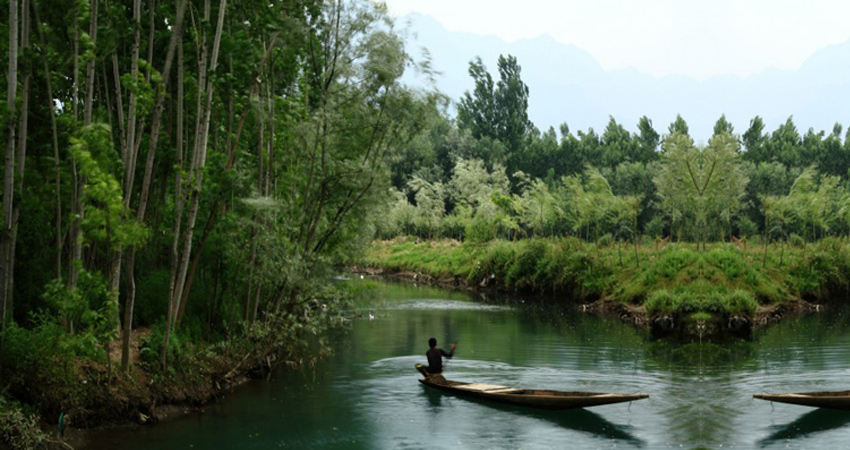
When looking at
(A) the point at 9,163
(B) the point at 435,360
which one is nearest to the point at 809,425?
(B) the point at 435,360

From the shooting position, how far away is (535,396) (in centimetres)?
1998

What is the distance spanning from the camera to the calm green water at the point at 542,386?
699 inches

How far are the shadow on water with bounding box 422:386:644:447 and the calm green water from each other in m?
0.05

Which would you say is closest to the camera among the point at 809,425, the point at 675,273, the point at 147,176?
the point at 147,176

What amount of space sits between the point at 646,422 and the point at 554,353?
975cm

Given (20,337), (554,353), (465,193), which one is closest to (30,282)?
(20,337)

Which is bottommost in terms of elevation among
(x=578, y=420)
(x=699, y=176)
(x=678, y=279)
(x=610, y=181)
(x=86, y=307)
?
(x=578, y=420)

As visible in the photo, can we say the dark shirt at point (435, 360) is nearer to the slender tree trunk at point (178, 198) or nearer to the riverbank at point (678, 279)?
the slender tree trunk at point (178, 198)

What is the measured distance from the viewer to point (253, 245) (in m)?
22.8

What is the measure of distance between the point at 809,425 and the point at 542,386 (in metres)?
7.18

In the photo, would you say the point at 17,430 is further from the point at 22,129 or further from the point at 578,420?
the point at 578,420

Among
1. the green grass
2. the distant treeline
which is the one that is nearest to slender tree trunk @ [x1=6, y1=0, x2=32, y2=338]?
the distant treeline

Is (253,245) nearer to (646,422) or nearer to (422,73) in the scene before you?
(422,73)

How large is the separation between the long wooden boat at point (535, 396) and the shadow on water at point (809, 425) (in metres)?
2.84
